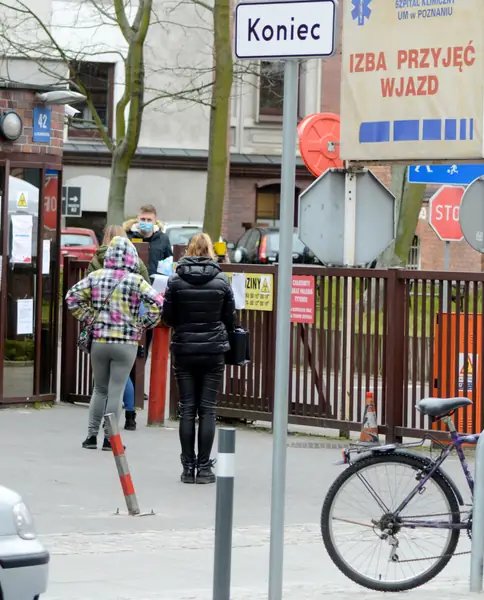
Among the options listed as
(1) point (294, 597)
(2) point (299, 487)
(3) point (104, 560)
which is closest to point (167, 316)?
(2) point (299, 487)

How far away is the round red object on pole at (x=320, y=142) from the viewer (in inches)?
575

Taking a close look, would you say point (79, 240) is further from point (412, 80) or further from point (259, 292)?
point (412, 80)

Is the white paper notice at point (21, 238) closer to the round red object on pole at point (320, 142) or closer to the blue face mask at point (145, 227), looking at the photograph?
the blue face mask at point (145, 227)

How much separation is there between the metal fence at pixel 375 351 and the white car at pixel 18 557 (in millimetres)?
7005

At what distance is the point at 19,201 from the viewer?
14.2m

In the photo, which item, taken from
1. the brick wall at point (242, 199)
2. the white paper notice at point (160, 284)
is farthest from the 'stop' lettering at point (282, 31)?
the brick wall at point (242, 199)

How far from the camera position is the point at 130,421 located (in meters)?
13.7

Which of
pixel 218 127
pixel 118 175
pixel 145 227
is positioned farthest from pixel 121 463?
pixel 118 175

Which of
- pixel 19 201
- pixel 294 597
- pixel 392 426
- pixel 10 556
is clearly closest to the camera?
pixel 10 556

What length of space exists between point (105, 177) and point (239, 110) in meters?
4.82

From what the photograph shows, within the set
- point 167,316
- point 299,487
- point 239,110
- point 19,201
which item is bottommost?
point 299,487

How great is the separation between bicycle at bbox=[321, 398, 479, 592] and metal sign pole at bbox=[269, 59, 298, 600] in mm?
1178

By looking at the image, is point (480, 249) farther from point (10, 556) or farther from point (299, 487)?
point (10, 556)

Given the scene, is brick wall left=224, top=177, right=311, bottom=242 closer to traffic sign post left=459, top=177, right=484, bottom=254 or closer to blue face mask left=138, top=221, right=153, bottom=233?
blue face mask left=138, top=221, right=153, bottom=233
